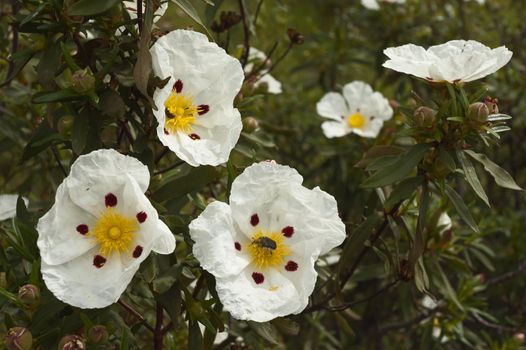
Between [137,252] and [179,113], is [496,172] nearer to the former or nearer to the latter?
[179,113]

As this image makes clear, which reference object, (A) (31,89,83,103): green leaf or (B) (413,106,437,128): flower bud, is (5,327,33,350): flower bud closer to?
(A) (31,89,83,103): green leaf

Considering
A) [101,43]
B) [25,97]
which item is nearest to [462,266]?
[101,43]

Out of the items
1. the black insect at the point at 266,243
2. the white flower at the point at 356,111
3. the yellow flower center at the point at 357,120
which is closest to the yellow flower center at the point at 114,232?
the black insect at the point at 266,243

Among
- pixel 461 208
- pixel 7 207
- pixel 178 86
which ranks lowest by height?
pixel 7 207

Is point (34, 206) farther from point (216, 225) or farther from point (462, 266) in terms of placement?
point (462, 266)

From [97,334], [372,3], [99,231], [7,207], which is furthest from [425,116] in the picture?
[372,3]

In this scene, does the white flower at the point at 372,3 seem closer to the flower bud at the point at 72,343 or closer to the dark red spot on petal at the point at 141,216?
the dark red spot on petal at the point at 141,216
